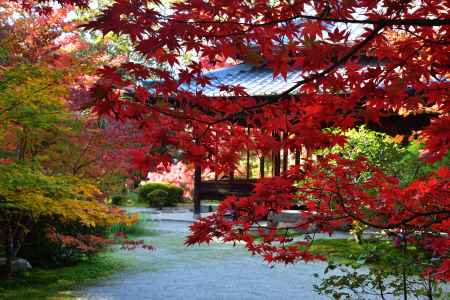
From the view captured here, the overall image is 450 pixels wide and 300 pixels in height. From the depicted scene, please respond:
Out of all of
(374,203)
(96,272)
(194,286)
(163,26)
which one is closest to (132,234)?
(96,272)

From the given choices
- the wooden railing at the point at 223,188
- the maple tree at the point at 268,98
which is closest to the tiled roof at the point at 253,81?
the wooden railing at the point at 223,188

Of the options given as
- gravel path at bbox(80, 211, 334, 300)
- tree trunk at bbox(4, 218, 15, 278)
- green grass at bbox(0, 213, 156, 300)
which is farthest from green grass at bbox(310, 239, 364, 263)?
tree trunk at bbox(4, 218, 15, 278)

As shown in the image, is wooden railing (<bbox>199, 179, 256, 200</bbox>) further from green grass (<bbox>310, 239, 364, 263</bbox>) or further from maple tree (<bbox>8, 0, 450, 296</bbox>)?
maple tree (<bbox>8, 0, 450, 296</bbox>)

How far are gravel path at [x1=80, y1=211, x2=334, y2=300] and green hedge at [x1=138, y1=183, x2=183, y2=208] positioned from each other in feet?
34.7

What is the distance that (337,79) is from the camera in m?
3.76

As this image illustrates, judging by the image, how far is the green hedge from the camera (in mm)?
22656

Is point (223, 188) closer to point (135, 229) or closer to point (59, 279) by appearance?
point (135, 229)

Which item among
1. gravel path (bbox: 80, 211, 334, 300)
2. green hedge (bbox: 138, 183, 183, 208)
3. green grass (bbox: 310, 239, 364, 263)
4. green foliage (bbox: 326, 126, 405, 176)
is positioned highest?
green foliage (bbox: 326, 126, 405, 176)

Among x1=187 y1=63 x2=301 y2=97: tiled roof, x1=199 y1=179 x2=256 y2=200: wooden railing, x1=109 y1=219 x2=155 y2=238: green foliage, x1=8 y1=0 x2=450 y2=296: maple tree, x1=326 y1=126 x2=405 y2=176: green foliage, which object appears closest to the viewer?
x1=8 y1=0 x2=450 y2=296: maple tree

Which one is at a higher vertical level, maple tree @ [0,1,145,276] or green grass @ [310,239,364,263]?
maple tree @ [0,1,145,276]

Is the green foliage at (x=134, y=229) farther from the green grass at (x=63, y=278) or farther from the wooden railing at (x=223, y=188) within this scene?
the green grass at (x=63, y=278)

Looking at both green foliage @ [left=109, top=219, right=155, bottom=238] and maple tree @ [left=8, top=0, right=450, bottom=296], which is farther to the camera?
green foliage @ [left=109, top=219, right=155, bottom=238]

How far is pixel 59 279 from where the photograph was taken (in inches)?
337

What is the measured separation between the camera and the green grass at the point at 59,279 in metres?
7.53
